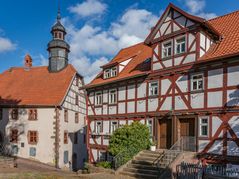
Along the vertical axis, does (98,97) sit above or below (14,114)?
above

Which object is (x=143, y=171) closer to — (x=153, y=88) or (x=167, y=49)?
(x=153, y=88)

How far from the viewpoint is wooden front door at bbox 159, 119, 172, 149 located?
19.2m

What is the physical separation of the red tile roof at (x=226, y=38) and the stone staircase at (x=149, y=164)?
6588 millimetres

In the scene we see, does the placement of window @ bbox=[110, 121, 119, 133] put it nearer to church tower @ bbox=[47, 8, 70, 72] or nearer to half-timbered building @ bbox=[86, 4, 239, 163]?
half-timbered building @ bbox=[86, 4, 239, 163]

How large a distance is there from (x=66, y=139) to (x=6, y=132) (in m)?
6.80

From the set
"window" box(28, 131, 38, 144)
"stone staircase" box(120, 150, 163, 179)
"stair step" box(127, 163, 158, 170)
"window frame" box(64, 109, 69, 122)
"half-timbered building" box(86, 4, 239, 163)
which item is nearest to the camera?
"stone staircase" box(120, 150, 163, 179)

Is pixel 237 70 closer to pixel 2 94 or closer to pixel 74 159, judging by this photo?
pixel 74 159

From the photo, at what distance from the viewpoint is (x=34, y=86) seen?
1303 inches

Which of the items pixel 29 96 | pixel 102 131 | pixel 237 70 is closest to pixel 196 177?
pixel 237 70

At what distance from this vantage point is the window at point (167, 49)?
758 inches

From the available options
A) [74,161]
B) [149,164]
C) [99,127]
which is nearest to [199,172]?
[149,164]

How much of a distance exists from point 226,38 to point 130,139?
30.9 ft

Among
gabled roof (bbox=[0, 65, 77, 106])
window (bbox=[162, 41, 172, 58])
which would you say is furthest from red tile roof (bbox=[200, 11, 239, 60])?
gabled roof (bbox=[0, 65, 77, 106])

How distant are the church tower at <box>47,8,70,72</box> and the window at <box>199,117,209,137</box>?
75.8 ft
